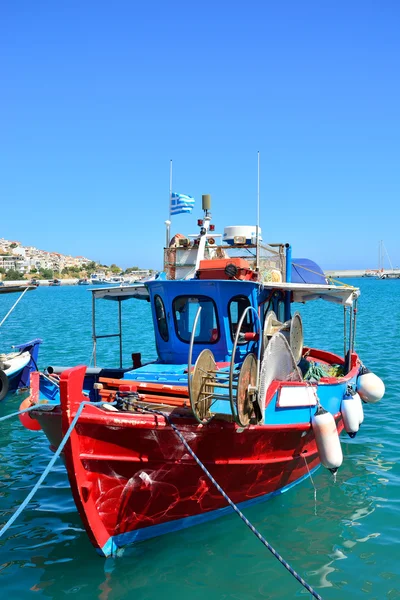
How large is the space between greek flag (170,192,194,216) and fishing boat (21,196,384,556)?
604 mm

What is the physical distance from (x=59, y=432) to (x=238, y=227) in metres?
4.93

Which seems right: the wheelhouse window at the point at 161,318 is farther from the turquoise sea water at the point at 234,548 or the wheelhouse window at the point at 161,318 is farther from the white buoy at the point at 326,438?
the turquoise sea water at the point at 234,548

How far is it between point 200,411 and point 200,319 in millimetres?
2909

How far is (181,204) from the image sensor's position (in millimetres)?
10969

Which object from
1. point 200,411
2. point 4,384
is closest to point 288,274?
point 200,411

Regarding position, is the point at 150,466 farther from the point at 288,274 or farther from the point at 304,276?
the point at 304,276

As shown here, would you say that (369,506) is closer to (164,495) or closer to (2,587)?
(164,495)

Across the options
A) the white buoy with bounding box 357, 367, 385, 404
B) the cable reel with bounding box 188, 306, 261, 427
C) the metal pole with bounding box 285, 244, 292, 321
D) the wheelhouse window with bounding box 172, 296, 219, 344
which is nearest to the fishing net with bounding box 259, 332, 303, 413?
the cable reel with bounding box 188, 306, 261, 427

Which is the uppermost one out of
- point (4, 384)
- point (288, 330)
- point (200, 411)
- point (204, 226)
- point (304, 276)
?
point (204, 226)

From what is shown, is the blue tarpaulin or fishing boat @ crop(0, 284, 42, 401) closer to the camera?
the blue tarpaulin

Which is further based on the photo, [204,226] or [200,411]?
[204,226]

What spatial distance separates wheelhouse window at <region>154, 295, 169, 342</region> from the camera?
941 centimetres

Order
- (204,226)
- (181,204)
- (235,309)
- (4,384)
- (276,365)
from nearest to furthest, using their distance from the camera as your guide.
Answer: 1. (276,365)
2. (235,309)
3. (204,226)
4. (181,204)
5. (4,384)

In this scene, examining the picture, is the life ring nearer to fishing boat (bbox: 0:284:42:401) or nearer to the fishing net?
fishing boat (bbox: 0:284:42:401)
